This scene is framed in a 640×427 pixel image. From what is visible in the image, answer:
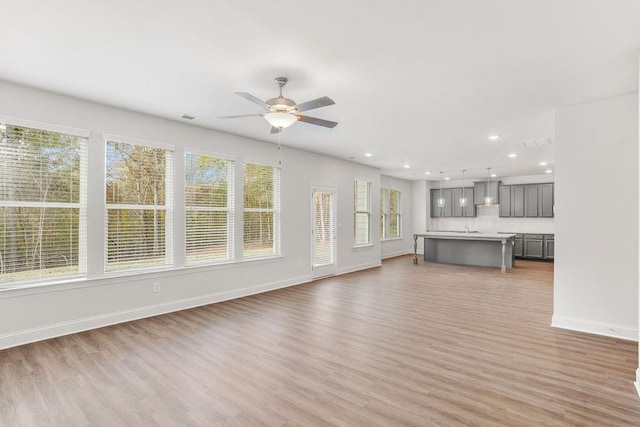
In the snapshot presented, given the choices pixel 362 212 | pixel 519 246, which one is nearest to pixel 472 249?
pixel 519 246

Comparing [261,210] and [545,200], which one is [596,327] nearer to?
[261,210]

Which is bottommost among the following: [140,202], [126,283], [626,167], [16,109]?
[126,283]

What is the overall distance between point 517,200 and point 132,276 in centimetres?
1058

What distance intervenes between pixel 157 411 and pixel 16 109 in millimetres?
3478

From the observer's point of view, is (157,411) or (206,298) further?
(206,298)

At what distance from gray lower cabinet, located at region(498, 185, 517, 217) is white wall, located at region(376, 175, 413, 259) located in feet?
9.60

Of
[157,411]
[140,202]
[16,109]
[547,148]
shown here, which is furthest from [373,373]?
[547,148]

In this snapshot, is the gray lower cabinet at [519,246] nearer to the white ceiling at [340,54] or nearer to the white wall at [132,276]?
the white ceiling at [340,54]

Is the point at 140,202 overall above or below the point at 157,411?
above

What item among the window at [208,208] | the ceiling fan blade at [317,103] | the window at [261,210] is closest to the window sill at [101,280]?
the window at [208,208]

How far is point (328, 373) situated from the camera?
287 cm

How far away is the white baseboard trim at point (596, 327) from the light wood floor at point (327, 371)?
0.40 ft

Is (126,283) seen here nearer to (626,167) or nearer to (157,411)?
(157,411)

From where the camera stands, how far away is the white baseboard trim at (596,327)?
361cm
